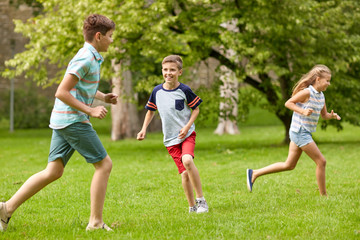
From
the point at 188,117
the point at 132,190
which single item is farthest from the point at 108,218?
the point at 132,190

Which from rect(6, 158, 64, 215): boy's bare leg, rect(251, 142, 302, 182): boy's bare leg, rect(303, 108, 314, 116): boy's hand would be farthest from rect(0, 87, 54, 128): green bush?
rect(6, 158, 64, 215): boy's bare leg

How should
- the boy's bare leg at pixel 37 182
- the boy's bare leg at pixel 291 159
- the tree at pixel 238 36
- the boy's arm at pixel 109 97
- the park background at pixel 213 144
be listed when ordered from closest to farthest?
the boy's bare leg at pixel 37 182 → the boy's arm at pixel 109 97 → the park background at pixel 213 144 → the boy's bare leg at pixel 291 159 → the tree at pixel 238 36

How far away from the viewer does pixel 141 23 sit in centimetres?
1275

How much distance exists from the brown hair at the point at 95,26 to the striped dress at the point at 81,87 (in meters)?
0.09

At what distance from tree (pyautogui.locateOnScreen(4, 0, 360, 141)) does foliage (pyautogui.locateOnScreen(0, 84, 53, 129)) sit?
13.5m

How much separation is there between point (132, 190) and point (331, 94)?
26.0 ft

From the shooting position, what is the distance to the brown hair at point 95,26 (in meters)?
4.55

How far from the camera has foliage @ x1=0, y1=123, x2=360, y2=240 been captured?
4707 mm

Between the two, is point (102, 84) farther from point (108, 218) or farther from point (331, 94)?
point (108, 218)

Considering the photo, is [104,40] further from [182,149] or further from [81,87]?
[182,149]

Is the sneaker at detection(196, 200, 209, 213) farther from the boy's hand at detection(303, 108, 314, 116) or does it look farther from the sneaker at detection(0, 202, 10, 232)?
the sneaker at detection(0, 202, 10, 232)

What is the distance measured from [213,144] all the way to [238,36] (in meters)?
5.10

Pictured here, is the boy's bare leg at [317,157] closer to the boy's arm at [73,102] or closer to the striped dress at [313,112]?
the striped dress at [313,112]

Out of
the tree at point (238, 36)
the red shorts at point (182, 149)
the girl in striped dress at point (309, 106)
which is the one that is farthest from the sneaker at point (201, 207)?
the tree at point (238, 36)
